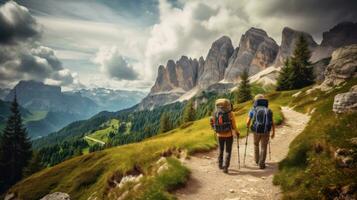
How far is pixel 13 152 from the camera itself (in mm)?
82438

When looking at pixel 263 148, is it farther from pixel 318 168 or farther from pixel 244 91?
pixel 244 91

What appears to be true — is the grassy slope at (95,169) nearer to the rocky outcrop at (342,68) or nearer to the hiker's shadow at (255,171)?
the hiker's shadow at (255,171)

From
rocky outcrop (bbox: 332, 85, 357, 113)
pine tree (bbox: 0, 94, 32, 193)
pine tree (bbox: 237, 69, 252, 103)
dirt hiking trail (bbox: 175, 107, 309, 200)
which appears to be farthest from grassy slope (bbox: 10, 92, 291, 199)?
pine tree (bbox: 0, 94, 32, 193)

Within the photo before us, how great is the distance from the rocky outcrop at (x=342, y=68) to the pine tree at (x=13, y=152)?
102418 millimetres

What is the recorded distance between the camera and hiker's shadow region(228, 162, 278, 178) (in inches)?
433

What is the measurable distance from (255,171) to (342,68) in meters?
41.6

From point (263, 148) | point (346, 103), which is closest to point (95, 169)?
point (263, 148)

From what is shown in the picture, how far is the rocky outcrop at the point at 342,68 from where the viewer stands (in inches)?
1570

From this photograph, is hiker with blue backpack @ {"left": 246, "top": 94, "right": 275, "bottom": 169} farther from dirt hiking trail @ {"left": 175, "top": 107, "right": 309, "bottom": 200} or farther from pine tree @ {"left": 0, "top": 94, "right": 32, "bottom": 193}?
pine tree @ {"left": 0, "top": 94, "right": 32, "bottom": 193}

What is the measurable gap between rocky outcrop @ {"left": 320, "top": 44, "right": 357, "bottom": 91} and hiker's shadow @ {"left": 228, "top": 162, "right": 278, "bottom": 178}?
126 ft

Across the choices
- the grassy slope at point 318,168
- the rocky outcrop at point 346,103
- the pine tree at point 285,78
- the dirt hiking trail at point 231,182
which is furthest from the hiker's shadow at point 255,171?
the pine tree at point 285,78

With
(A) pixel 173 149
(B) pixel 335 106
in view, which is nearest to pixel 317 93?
(B) pixel 335 106

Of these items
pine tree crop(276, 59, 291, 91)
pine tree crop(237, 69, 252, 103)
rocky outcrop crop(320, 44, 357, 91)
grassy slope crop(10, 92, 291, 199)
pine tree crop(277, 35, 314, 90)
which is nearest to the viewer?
grassy slope crop(10, 92, 291, 199)

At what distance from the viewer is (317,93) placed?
4275 centimetres
